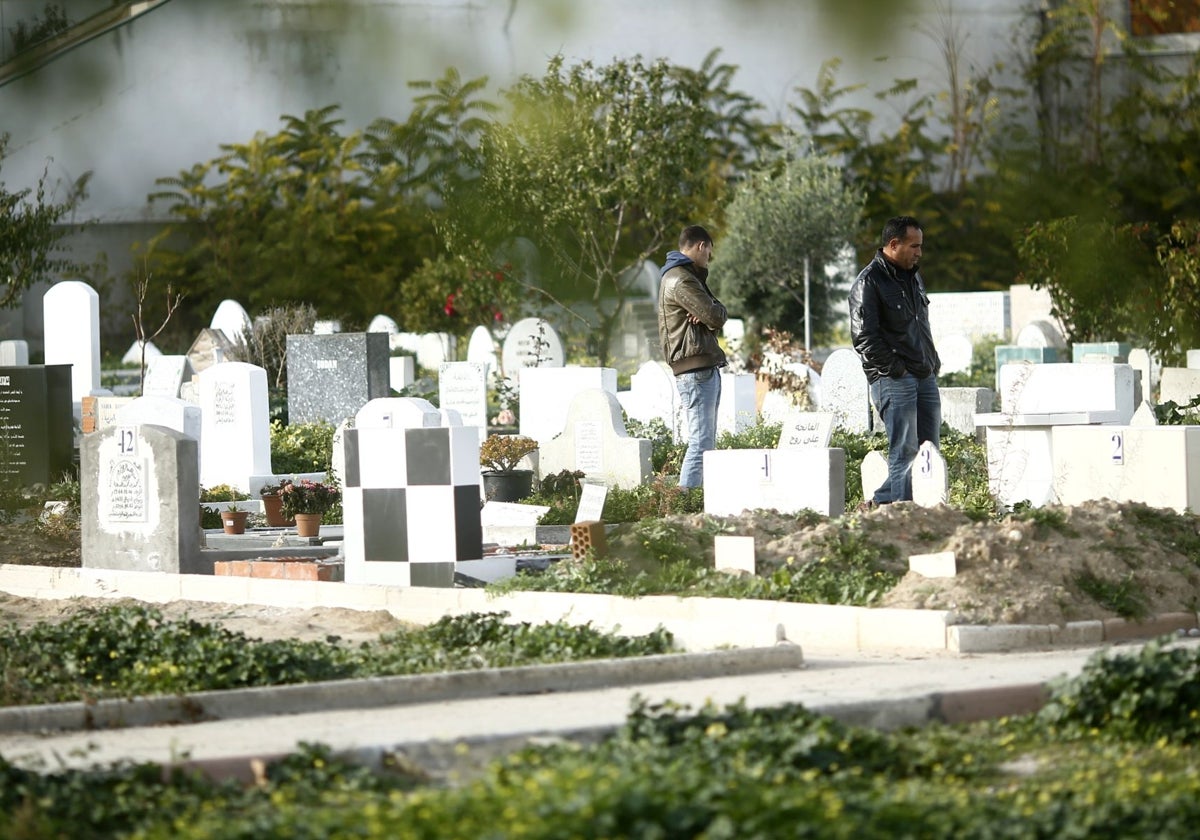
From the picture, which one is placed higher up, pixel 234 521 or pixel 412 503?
pixel 412 503

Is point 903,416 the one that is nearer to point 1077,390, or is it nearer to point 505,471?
point 1077,390

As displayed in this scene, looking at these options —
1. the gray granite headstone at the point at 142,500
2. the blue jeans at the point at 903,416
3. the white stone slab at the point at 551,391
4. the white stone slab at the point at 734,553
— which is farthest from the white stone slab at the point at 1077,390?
the gray granite headstone at the point at 142,500

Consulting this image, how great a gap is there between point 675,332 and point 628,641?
4.14m

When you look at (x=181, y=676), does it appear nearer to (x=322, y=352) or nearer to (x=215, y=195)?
(x=322, y=352)

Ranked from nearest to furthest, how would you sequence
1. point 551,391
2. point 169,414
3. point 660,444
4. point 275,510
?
point 169,414 < point 275,510 < point 660,444 < point 551,391

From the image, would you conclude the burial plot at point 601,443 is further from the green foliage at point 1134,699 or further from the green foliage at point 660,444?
the green foliage at point 1134,699

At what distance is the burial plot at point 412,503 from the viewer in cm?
Answer: 850

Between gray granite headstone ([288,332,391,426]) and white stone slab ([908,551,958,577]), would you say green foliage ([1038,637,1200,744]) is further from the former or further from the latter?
gray granite headstone ([288,332,391,426])

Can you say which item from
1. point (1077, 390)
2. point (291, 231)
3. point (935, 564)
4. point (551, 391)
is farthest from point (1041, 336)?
point (291, 231)

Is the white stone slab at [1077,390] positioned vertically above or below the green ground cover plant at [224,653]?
above

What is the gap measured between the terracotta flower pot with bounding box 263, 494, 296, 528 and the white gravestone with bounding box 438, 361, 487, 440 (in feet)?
17.6

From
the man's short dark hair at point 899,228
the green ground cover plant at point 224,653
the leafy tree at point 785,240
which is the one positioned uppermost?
the leafy tree at point 785,240

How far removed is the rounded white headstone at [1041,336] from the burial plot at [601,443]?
1208cm

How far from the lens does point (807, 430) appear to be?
12297mm
